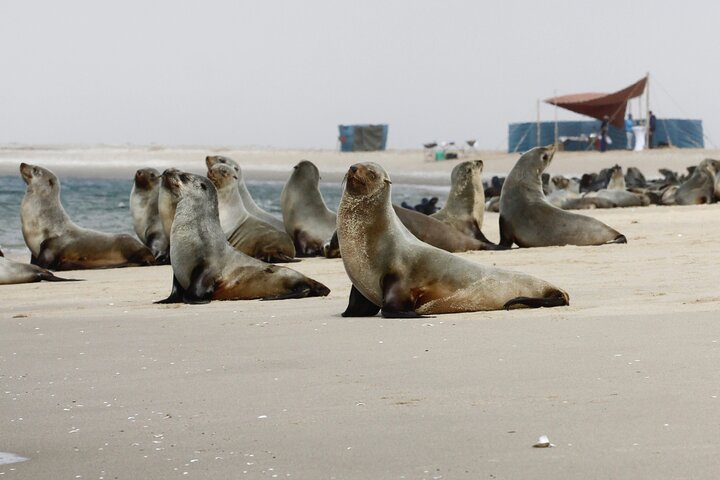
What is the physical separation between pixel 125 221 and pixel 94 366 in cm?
1562

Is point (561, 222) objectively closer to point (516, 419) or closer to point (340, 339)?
point (340, 339)

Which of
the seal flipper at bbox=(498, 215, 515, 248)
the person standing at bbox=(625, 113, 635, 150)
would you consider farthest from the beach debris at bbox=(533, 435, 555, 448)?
the person standing at bbox=(625, 113, 635, 150)

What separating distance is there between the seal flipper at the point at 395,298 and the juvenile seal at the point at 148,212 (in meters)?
5.54

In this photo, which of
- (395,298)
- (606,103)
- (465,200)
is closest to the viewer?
(395,298)

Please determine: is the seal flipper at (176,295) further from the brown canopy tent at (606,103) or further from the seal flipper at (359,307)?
the brown canopy tent at (606,103)

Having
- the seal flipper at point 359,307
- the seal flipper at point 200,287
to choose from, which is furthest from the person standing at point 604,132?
the seal flipper at point 359,307

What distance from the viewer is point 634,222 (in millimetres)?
14055

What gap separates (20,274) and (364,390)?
20.1 ft

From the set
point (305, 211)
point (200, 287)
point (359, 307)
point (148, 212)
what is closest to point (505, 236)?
point (305, 211)

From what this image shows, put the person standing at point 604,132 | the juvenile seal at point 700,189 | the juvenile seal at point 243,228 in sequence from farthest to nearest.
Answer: the person standing at point 604,132 → the juvenile seal at point 700,189 → the juvenile seal at point 243,228

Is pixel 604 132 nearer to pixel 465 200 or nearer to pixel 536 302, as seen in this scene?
A: pixel 465 200

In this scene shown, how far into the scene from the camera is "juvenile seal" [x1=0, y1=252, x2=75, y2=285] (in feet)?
31.5

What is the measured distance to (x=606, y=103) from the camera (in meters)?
40.6

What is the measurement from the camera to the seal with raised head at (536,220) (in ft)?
36.4
